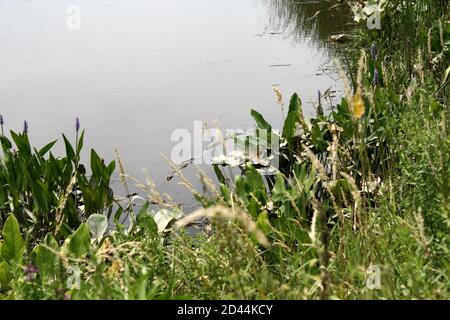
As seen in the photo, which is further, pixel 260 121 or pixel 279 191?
pixel 260 121

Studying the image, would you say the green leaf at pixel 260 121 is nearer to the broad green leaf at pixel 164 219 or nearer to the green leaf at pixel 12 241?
the broad green leaf at pixel 164 219

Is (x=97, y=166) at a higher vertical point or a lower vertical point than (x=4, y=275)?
higher

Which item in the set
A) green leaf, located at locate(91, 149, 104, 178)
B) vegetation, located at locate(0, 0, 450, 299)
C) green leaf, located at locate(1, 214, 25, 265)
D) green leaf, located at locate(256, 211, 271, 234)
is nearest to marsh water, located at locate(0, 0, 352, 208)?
green leaf, located at locate(91, 149, 104, 178)

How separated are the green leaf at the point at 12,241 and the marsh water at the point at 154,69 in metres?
1.38

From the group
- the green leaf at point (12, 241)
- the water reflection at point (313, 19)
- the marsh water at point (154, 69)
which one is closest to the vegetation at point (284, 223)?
the green leaf at point (12, 241)

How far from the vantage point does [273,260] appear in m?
2.42

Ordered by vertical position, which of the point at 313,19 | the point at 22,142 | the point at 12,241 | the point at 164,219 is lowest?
the point at 164,219

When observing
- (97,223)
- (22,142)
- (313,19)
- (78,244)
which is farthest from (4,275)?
(313,19)

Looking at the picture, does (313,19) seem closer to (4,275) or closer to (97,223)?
(97,223)

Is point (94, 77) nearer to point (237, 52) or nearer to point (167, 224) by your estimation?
point (237, 52)

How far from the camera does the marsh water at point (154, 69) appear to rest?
4538mm

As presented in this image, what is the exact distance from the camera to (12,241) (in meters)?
2.26

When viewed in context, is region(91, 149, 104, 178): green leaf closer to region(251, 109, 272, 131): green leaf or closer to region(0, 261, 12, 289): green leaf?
region(251, 109, 272, 131): green leaf

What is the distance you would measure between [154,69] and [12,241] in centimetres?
367
